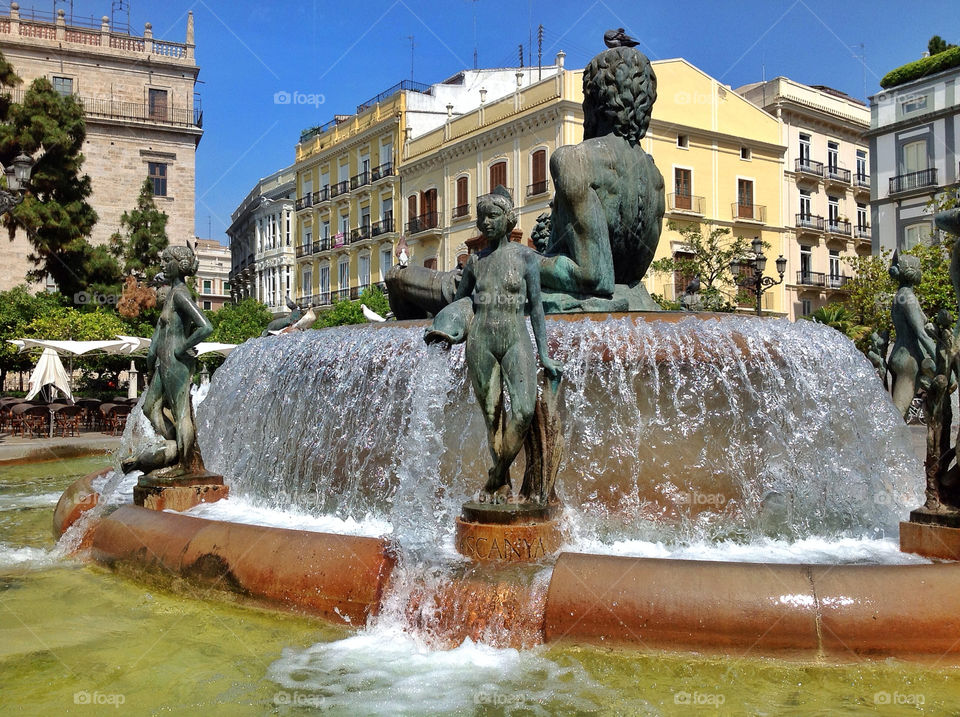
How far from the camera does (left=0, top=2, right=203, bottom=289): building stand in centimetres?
4088

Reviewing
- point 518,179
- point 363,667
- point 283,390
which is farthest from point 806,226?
point 363,667

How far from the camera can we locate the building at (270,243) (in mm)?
57875

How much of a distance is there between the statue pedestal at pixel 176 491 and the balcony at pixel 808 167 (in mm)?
40092

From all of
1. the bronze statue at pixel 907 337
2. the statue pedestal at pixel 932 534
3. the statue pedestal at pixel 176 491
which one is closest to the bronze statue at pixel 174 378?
the statue pedestal at pixel 176 491

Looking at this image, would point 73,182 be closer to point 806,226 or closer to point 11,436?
point 11,436

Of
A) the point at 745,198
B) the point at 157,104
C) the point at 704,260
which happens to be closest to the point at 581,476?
the point at 704,260

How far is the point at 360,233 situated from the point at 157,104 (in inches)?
462

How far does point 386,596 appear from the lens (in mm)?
4176

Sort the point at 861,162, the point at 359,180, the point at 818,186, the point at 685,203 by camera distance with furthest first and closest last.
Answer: the point at 359,180 → the point at 861,162 → the point at 818,186 → the point at 685,203

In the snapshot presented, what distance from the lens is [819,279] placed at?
41531 millimetres

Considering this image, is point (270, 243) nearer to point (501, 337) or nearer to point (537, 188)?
point (537, 188)

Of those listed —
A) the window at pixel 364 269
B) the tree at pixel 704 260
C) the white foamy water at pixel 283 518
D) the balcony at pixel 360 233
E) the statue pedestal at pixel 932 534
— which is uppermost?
the balcony at pixel 360 233

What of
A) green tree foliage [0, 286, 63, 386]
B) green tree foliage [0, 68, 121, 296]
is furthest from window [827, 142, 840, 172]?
green tree foliage [0, 286, 63, 386]

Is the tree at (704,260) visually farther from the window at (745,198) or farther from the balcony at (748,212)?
the window at (745,198)
